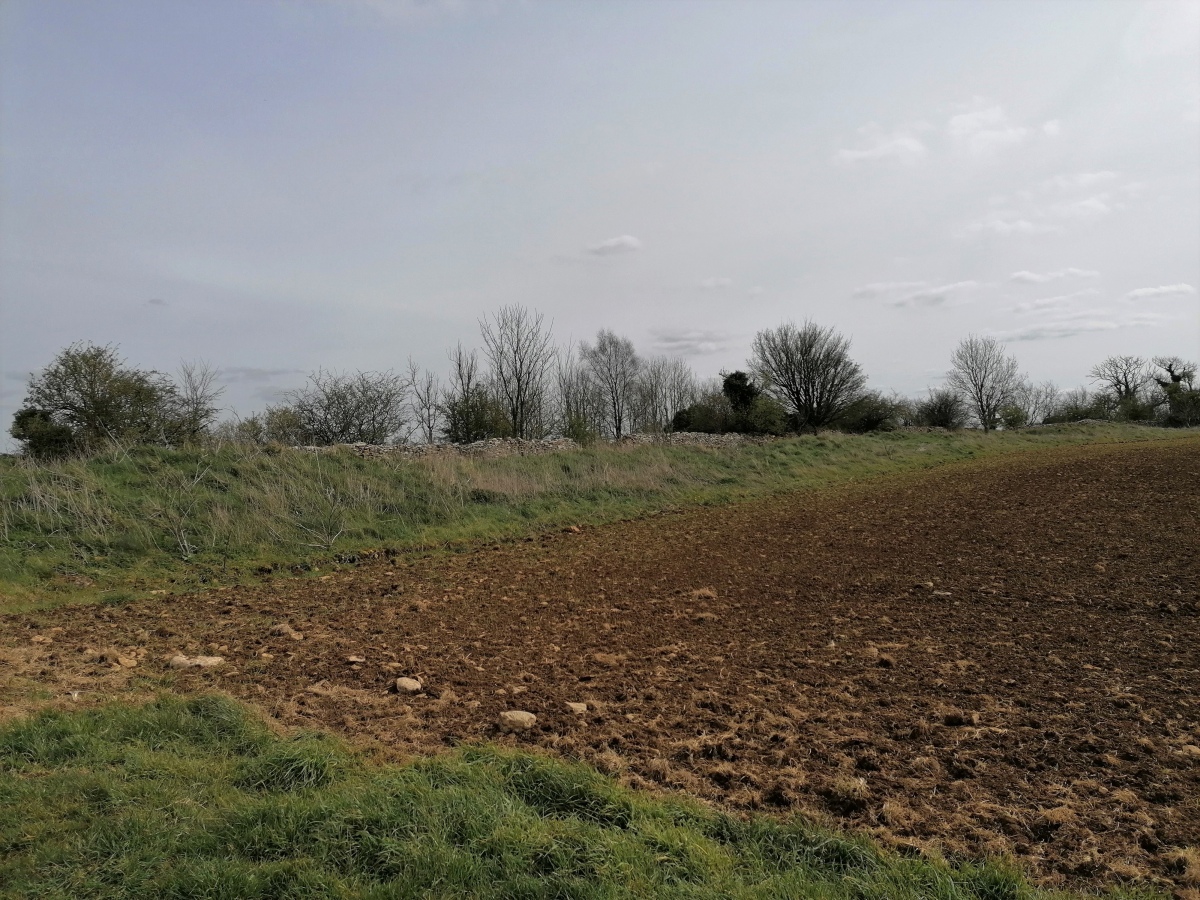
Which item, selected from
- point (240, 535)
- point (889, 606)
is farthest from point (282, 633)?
point (889, 606)

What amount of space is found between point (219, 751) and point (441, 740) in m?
1.29

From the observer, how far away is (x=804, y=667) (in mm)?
5469

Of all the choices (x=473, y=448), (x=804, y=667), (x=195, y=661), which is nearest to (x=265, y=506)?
(x=195, y=661)

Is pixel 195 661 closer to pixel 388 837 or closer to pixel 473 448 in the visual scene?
pixel 388 837

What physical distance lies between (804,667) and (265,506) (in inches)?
415

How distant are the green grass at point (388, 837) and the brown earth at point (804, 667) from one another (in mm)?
354

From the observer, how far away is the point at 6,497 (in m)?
10.7

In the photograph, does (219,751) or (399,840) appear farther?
(219,751)

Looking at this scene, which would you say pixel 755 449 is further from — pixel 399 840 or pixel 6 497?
pixel 399 840

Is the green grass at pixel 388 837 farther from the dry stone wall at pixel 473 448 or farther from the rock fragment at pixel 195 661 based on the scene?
the dry stone wall at pixel 473 448

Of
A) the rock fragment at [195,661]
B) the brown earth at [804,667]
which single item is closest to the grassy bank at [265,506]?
the brown earth at [804,667]

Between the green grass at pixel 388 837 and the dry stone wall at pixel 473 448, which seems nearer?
the green grass at pixel 388 837

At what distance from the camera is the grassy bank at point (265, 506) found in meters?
9.84

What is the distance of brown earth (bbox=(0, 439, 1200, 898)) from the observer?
134 inches
